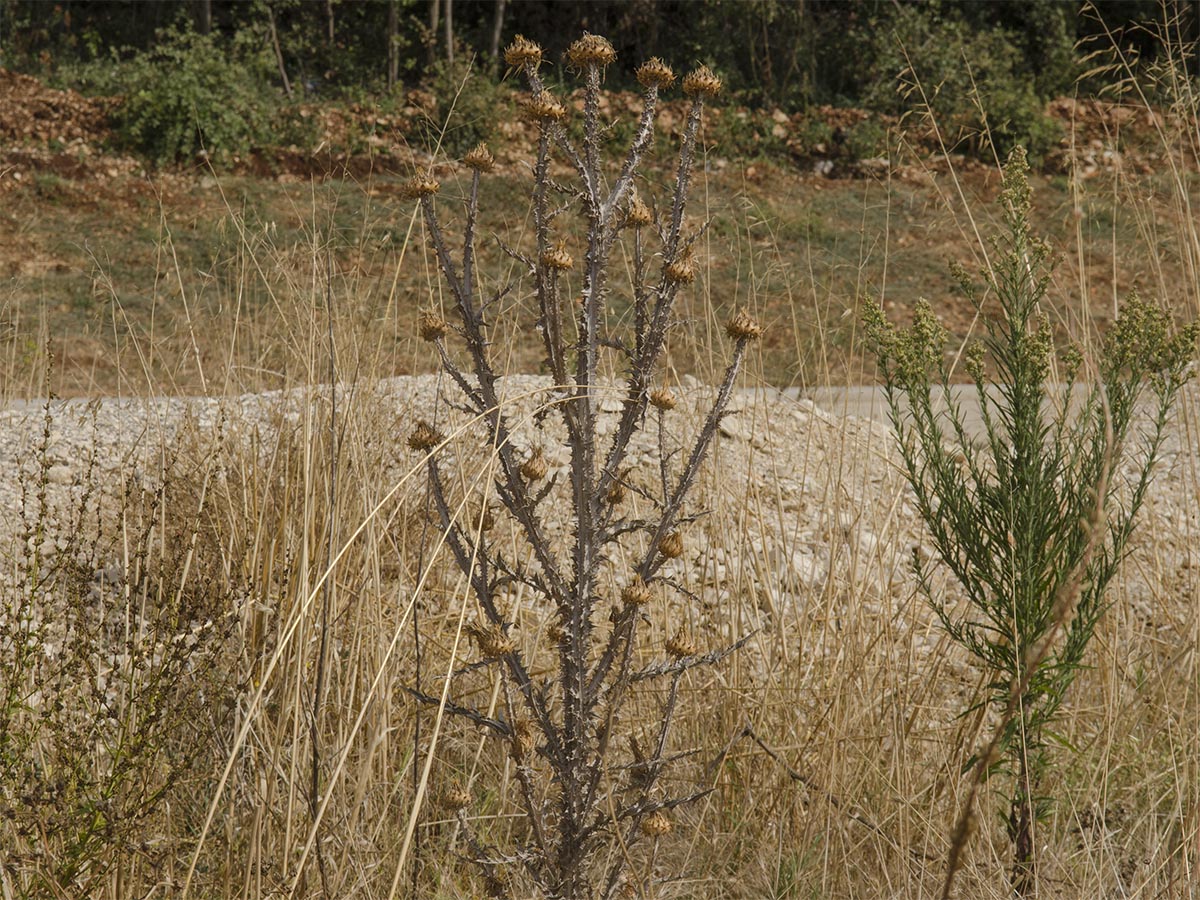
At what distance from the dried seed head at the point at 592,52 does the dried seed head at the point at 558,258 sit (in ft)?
0.81

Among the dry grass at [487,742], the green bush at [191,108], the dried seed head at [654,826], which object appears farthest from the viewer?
the green bush at [191,108]

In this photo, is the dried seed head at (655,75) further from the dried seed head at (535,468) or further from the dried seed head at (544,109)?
the dried seed head at (535,468)

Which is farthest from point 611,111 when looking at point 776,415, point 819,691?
point 819,691

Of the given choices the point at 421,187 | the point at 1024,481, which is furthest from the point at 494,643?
the point at 1024,481

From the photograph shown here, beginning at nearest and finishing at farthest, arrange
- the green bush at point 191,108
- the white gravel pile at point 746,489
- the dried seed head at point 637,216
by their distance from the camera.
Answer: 1. the dried seed head at point 637,216
2. the white gravel pile at point 746,489
3. the green bush at point 191,108

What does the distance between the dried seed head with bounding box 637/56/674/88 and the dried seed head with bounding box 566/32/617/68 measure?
0.06 meters

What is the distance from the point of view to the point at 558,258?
1.62 metres

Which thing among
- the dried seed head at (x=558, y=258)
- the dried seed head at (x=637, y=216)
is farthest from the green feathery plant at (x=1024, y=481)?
the dried seed head at (x=558, y=258)

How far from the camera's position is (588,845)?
75.7 inches

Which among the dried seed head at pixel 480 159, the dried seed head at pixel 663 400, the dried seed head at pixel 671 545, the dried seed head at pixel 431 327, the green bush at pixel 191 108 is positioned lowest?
the dried seed head at pixel 671 545

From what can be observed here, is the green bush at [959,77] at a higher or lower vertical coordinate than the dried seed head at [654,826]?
higher

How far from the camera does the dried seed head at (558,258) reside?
1.62 meters

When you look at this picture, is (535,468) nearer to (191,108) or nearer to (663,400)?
(663,400)

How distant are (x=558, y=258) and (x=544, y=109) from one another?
0.66 ft
